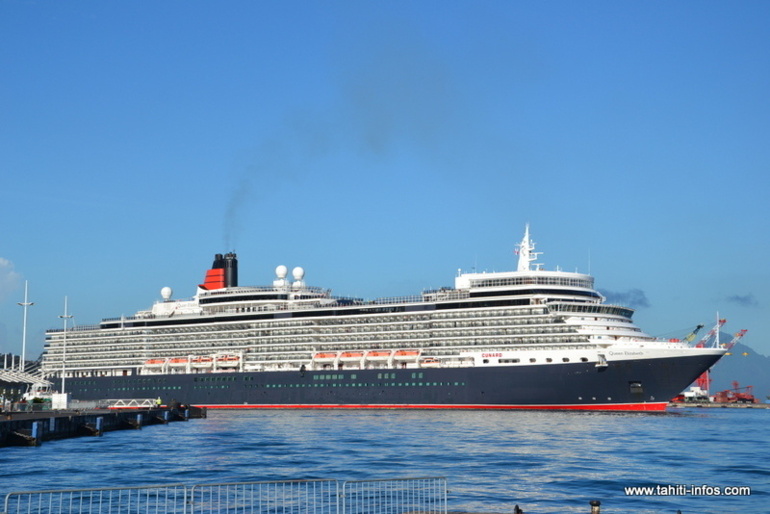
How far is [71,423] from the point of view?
62625mm

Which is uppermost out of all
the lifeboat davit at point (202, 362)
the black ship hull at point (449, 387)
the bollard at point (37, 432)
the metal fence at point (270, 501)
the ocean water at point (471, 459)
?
the lifeboat davit at point (202, 362)

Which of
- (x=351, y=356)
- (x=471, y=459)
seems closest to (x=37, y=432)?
(x=471, y=459)

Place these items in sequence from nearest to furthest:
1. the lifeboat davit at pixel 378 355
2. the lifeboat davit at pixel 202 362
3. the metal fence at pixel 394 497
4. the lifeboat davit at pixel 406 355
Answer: the metal fence at pixel 394 497, the lifeboat davit at pixel 406 355, the lifeboat davit at pixel 378 355, the lifeboat davit at pixel 202 362

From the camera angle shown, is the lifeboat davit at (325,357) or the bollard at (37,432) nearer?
the bollard at (37,432)

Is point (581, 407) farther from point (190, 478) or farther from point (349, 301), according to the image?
point (190, 478)

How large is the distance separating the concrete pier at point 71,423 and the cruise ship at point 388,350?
15.9m

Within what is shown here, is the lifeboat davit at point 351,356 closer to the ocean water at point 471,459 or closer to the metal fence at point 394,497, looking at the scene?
the ocean water at point 471,459

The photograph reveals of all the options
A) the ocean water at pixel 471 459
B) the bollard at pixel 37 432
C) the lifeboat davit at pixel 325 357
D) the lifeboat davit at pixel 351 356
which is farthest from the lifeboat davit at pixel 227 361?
the bollard at pixel 37 432

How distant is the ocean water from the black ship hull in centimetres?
1123

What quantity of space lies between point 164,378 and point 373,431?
179 feet

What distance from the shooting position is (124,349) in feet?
378

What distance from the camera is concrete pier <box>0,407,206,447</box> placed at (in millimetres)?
53312

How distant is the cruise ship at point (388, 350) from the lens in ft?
269

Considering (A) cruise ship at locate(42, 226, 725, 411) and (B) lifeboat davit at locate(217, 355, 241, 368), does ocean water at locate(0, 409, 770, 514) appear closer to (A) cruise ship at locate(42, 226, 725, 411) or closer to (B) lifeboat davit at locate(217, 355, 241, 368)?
(A) cruise ship at locate(42, 226, 725, 411)
